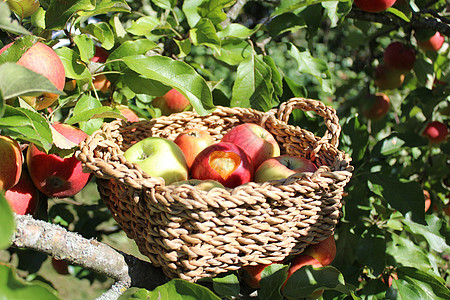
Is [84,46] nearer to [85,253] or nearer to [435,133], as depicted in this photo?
[85,253]

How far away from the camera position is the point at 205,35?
3.63 feet

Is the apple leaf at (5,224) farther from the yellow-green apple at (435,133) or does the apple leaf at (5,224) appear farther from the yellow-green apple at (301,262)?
the yellow-green apple at (435,133)

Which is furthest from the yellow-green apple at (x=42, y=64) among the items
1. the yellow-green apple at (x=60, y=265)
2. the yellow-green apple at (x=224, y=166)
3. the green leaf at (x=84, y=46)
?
the yellow-green apple at (x=60, y=265)

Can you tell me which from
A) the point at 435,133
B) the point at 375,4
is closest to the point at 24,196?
the point at 375,4

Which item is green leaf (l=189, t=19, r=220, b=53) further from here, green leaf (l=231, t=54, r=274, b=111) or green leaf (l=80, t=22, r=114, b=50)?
green leaf (l=80, t=22, r=114, b=50)

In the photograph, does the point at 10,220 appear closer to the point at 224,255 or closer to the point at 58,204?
the point at 224,255

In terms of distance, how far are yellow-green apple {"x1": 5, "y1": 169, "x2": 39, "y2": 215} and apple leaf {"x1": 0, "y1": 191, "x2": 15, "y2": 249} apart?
456mm

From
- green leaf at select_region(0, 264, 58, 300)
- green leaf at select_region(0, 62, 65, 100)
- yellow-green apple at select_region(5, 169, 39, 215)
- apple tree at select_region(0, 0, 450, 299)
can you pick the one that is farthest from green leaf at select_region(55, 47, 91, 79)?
green leaf at select_region(0, 264, 58, 300)

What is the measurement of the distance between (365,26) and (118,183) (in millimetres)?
1400

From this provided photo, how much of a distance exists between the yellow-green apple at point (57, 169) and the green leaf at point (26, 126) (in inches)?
5.4

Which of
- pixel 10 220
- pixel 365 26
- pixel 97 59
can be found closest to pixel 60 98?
pixel 97 59

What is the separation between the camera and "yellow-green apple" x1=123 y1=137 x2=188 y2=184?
38.1 inches

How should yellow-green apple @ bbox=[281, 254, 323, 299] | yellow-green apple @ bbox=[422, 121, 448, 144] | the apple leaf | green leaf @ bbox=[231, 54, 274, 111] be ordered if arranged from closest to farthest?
the apple leaf, yellow-green apple @ bbox=[281, 254, 323, 299], green leaf @ bbox=[231, 54, 274, 111], yellow-green apple @ bbox=[422, 121, 448, 144]

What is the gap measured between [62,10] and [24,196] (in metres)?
0.40
